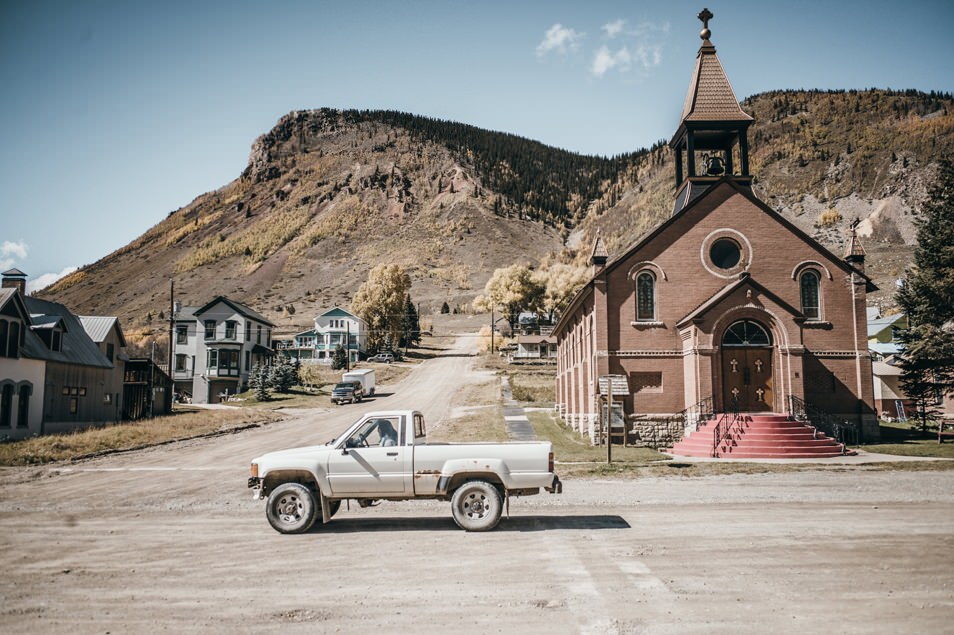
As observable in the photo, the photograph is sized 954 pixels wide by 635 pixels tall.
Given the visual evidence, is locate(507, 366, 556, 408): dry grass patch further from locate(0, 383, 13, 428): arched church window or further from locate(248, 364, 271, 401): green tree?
locate(0, 383, 13, 428): arched church window

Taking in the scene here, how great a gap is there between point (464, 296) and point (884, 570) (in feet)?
438

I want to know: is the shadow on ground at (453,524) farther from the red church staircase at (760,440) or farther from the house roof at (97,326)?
the house roof at (97,326)

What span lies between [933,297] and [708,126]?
14259 millimetres

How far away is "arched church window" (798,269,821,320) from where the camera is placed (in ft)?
96.2

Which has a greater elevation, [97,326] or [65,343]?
[97,326]

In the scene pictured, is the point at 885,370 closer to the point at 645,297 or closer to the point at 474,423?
the point at 645,297

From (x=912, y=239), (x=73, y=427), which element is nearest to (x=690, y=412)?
(x=73, y=427)

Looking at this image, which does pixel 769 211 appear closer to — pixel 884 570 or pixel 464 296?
pixel 884 570

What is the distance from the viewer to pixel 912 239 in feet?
367

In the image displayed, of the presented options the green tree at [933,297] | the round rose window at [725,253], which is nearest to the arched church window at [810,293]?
the round rose window at [725,253]

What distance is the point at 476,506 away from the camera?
11.5 metres

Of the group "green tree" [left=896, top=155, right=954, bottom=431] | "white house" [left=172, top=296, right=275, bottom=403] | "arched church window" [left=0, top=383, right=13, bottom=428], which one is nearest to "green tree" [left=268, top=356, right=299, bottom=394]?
"white house" [left=172, top=296, right=275, bottom=403]

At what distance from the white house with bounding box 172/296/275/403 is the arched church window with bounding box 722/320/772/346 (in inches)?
2053

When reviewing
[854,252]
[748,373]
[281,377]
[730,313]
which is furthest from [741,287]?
[281,377]
